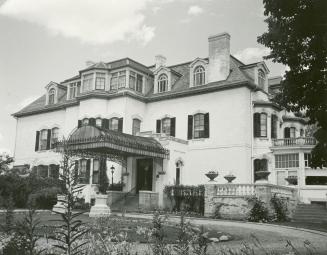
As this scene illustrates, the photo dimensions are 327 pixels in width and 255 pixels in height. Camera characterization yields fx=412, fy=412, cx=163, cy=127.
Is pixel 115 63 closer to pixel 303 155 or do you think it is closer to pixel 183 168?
pixel 183 168

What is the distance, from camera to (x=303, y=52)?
11.0 metres

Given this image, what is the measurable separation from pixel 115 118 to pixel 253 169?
36.8 ft

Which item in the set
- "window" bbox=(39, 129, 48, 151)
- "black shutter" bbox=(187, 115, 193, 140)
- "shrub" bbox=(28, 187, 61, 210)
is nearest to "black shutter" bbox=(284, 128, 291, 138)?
"black shutter" bbox=(187, 115, 193, 140)

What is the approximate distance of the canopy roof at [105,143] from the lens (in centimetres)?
2436

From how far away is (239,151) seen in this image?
2809 cm

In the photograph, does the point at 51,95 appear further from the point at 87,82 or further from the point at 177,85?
the point at 177,85

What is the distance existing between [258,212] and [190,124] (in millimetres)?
11340

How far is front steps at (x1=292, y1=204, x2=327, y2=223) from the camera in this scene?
21.8 metres

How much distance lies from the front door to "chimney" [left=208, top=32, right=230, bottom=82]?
7.77 metres

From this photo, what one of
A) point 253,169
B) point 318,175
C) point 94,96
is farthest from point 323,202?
point 94,96

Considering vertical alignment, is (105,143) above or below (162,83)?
below

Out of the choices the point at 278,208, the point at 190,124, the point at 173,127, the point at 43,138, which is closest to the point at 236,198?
the point at 278,208

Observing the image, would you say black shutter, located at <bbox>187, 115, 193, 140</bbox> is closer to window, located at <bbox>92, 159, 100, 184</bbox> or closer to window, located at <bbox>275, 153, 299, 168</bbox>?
window, located at <bbox>275, 153, 299, 168</bbox>

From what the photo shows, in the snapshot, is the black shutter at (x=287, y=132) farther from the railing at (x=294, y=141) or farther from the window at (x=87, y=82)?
the window at (x=87, y=82)
